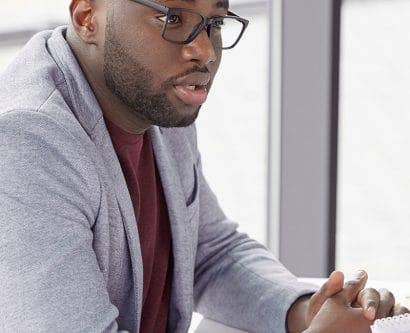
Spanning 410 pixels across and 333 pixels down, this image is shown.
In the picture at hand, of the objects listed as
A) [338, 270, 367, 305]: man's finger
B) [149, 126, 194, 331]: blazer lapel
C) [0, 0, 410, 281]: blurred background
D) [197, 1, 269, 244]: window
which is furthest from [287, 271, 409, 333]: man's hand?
[197, 1, 269, 244]: window

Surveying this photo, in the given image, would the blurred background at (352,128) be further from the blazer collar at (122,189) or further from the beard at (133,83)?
the beard at (133,83)

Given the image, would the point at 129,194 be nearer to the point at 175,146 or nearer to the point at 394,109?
the point at 175,146

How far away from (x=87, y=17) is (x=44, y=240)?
0.38m

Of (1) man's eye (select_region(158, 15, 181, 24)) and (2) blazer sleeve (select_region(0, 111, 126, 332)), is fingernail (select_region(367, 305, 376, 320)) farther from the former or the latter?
(1) man's eye (select_region(158, 15, 181, 24))

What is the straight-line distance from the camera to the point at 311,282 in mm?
1502

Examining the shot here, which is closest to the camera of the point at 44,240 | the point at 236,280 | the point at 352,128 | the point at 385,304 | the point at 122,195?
the point at 44,240

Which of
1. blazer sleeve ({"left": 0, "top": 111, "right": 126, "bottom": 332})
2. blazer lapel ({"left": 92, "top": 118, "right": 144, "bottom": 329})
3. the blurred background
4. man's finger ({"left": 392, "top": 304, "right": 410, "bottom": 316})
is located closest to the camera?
blazer sleeve ({"left": 0, "top": 111, "right": 126, "bottom": 332})

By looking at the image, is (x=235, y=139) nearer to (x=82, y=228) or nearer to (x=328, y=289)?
(x=328, y=289)

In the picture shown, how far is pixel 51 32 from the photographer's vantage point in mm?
1323

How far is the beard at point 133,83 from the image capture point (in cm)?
126

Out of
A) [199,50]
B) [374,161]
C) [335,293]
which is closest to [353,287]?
[335,293]

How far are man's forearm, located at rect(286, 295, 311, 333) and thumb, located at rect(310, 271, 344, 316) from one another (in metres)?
0.03

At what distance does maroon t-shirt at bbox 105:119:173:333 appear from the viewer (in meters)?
1.31

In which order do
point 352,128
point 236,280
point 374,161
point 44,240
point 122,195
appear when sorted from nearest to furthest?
point 44,240 < point 122,195 < point 236,280 < point 352,128 < point 374,161
